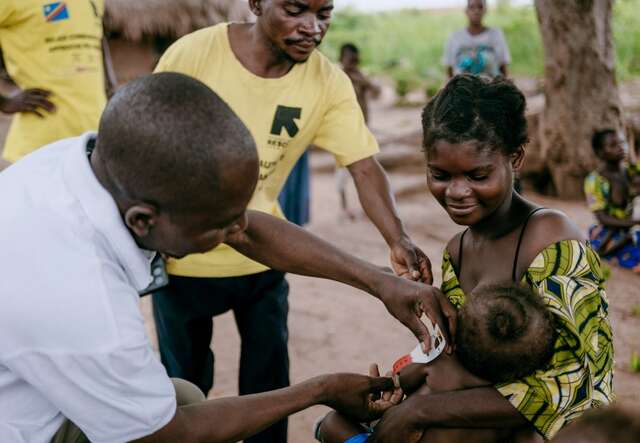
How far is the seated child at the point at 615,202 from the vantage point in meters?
4.79

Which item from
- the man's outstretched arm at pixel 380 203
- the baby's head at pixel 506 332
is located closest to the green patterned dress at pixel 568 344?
the baby's head at pixel 506 332

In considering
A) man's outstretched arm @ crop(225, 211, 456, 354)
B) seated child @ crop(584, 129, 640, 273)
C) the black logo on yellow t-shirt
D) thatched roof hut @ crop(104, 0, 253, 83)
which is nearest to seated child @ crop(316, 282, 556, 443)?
man's outstretched arm @ crop(225, 211, 456, 354)

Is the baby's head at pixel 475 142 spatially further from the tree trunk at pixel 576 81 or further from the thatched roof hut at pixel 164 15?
the thatched roof hut at pixel 164 15

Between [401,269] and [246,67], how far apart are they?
81 cm

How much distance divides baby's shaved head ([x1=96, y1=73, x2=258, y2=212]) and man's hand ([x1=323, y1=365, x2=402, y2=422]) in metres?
0.66

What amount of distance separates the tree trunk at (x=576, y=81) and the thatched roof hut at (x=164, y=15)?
3383mm

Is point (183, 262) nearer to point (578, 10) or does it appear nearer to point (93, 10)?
point (93, 10)

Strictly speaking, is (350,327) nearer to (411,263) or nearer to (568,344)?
(411,263)

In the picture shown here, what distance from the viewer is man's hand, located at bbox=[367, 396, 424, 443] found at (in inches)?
73.2

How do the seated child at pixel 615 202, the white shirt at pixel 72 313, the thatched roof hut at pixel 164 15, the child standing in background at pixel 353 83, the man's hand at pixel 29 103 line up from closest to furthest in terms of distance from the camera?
1. the white shirt at pixel 72 313
2. the man's hand at pixel 29 103
3. the seated child at pixel 615 202
4. the child standing in background at pixel 353 83
5. the thatched roof hut at pixel 164 15

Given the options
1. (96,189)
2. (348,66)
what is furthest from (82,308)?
(348,66)

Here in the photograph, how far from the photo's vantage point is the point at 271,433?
2.43 metres

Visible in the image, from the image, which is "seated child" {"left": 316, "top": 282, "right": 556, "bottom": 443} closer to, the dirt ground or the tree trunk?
the dirt ground

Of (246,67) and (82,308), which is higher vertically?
(246,67)
